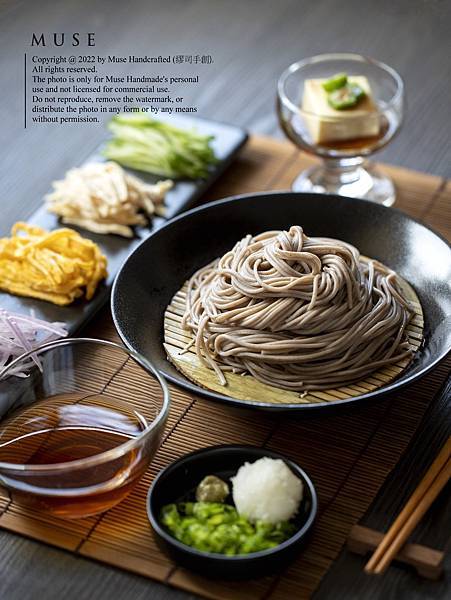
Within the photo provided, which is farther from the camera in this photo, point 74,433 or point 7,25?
point 7,25

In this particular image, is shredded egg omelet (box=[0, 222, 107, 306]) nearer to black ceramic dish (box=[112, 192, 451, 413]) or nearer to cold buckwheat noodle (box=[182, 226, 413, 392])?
black ceramic dish (box=[112, 192, 451, 413])

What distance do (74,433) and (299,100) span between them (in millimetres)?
2101

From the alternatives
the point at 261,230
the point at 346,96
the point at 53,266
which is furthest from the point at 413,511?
the point at 346,96

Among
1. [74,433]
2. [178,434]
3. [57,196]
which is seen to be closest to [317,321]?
[178,434]

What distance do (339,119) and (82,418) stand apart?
1786mm

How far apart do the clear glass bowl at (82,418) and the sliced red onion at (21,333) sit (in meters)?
0.30

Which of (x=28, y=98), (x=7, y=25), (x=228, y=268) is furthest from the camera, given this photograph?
(x=7, y=25)

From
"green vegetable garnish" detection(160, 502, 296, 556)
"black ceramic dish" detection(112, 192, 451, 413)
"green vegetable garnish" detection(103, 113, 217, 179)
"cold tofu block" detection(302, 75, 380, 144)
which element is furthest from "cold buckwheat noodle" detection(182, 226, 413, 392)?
"green vegetable garnish" detection(103, 113, 217, 179)

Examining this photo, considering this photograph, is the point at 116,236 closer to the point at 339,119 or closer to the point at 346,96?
the point at 339,119

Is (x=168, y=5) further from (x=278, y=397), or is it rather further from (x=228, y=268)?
(x=278, y=397)

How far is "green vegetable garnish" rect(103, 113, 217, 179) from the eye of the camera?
4262 millimetres

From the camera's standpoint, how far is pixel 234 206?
3.70 meters

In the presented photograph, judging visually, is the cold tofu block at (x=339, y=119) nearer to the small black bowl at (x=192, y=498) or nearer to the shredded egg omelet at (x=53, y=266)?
the shredded egg omelet at (x=53, y=266)

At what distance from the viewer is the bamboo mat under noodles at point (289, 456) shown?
2691 millimetres
